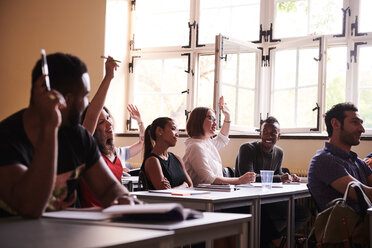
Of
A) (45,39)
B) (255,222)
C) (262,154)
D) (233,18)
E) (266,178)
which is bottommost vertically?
(255,222)

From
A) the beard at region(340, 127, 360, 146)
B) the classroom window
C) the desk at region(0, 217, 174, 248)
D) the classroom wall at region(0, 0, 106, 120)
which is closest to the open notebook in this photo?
the desk at region(0, 217, 174, 248)

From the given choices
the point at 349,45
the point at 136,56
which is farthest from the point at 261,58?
the point at 136,56

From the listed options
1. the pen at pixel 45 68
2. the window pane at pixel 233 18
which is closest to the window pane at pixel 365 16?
the window pane at pixel 233 18

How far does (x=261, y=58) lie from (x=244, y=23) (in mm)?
540

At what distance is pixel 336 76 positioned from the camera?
5.89m

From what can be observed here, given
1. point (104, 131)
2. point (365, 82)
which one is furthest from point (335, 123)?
point (365, 82)

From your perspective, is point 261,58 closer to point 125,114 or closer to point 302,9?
point 302,9

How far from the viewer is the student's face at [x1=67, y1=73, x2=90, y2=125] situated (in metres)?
1.76

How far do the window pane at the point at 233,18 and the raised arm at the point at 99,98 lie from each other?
3.88m

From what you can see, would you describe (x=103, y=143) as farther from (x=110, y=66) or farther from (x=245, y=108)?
(x=245, y=108)

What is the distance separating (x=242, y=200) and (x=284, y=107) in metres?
2.88

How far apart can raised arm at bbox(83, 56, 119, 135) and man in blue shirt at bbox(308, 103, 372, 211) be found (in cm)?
145

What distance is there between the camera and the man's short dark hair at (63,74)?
176 cm

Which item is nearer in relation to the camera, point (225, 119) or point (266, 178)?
point (266, 178)
